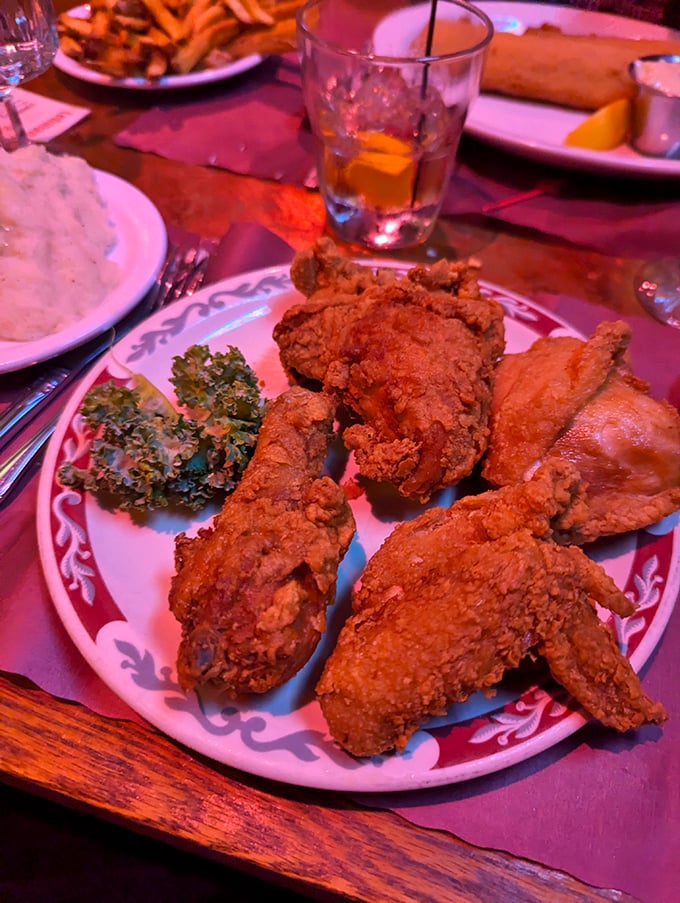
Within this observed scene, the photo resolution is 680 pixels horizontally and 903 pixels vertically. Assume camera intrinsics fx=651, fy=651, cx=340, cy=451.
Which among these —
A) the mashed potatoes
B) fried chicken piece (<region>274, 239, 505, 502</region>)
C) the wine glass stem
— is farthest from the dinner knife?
the wine glass stem

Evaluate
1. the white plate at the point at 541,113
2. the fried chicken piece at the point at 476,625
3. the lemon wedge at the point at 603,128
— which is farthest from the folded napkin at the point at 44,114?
the fried chicken piece at the point at 476,625

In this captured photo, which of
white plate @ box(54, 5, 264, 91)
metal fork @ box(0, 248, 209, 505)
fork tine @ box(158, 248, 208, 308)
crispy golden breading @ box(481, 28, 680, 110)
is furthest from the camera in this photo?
white plate @ box(54, 5, 264, 91)

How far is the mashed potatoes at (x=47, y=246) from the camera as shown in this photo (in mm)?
1995

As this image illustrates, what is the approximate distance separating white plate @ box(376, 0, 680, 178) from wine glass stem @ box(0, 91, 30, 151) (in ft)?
5.42

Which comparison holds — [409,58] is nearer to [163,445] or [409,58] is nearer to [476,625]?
[163,445]

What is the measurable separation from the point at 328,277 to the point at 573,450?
0.85 m

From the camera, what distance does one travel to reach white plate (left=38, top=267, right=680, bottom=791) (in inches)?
45.9

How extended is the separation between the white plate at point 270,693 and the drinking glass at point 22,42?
1672mm

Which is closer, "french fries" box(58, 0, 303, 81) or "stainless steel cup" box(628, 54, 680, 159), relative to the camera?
"stainless steel cup" box(628, 54, 680, 159)

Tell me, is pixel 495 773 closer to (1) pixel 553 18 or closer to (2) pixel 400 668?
(2) pixel 400 668

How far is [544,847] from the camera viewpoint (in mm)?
1168

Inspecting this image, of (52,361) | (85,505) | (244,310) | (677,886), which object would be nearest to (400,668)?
(677,886)

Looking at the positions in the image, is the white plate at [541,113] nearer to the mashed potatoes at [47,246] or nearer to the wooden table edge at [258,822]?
the mashed potatoes at [47,246]

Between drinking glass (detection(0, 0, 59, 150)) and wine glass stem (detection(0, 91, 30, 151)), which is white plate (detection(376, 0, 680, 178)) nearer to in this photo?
drinking glass (detection(0, 0, 59, 150))
